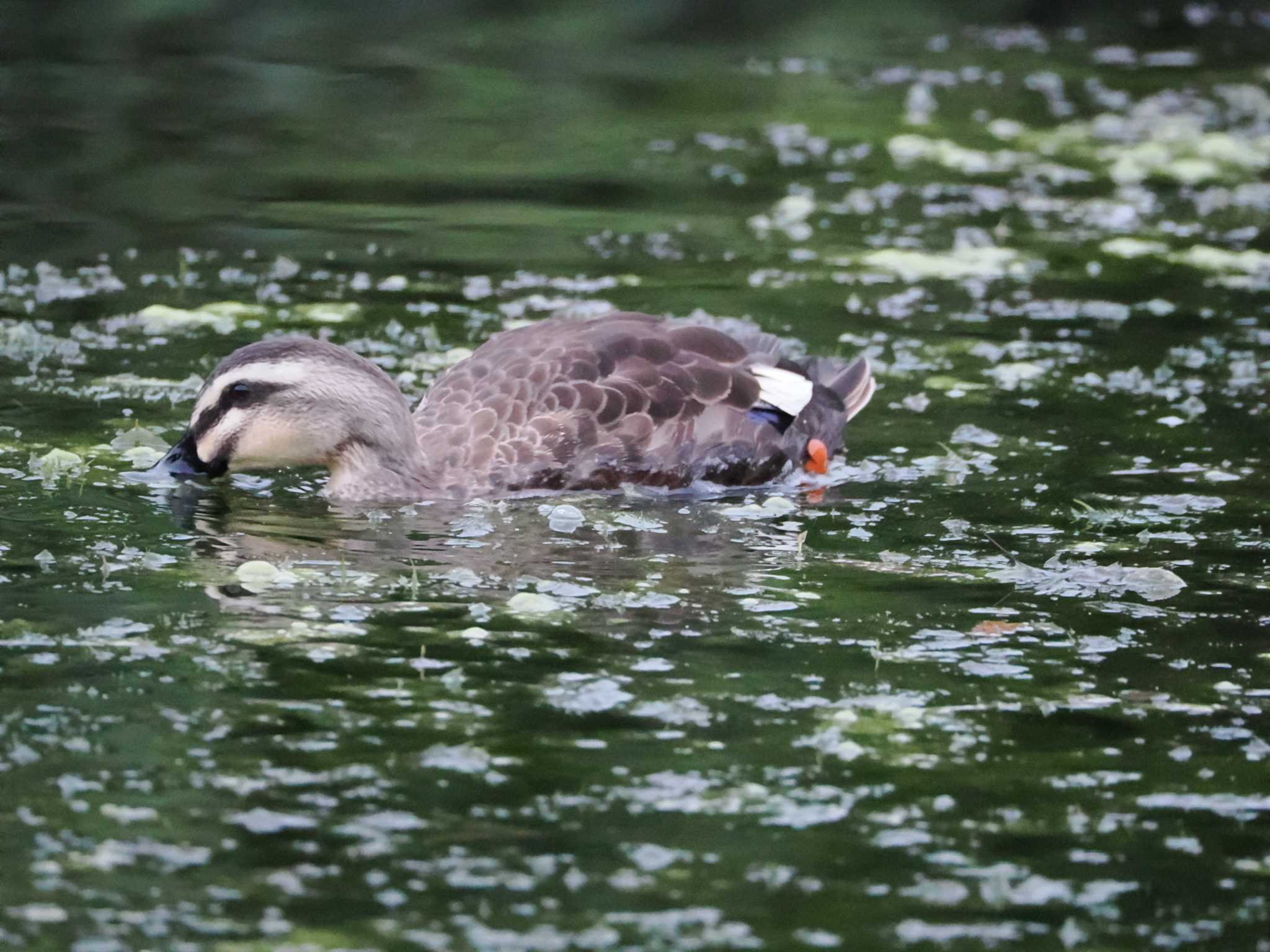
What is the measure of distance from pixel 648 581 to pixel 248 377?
241cm

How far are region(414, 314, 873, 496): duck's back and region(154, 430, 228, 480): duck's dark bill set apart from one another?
1.04m

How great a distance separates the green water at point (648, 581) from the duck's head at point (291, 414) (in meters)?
0.26

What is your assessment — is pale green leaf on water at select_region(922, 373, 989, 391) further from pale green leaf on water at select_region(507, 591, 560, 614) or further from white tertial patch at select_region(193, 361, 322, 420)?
pale green leaf on water at select_region(507, 591, 560, 614)

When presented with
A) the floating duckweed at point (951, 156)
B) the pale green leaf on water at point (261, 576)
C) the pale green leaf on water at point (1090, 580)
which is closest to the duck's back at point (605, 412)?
the pale green leaf on water at point (261, 576)

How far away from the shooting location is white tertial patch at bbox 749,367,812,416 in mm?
11086

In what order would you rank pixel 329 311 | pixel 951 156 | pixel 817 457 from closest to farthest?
pixel 817 457 → pixel 329 311 → pixel 951 156

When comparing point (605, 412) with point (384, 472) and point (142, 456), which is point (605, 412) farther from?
point (142, 456)

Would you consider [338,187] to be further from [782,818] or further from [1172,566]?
[782,818]

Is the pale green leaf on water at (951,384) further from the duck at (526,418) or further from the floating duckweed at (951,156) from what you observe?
the floating duckweed at (951,156)

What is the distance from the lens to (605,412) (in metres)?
10.6

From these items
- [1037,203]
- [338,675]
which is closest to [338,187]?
[1037,203]

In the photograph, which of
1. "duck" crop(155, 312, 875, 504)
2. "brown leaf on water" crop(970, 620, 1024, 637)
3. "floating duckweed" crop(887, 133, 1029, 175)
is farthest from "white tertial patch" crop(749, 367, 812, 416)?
"floating duckweed" crop(887, 133, 1029, 175)

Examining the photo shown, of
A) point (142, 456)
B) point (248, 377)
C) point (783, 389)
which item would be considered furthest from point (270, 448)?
point (783, 389)

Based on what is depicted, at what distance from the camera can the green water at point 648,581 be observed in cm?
628
